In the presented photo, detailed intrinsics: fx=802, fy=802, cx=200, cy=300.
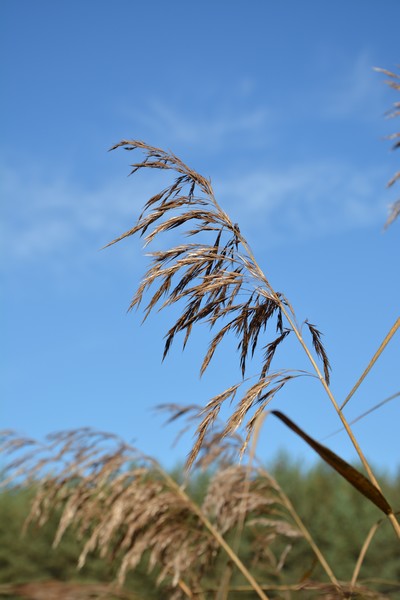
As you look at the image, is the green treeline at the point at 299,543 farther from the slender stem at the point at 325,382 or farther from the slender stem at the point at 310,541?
the slender stem at the point at 325,382

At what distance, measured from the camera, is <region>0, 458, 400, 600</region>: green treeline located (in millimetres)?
7918

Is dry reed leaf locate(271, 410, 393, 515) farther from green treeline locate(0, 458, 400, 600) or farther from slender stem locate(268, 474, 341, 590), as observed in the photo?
green treeline locate(0, 458, 400, 600)

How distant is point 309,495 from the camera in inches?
334

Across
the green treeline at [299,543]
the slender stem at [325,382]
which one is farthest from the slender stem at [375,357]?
the green treeline at [299,543]

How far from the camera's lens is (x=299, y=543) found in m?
8.15

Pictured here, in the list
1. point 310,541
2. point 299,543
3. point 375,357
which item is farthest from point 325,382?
point 299,543

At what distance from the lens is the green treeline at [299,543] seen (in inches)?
312

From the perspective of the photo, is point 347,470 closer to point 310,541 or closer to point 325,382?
point 325,382

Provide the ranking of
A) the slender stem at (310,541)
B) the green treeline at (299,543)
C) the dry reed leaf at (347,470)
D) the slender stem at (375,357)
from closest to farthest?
the dry reed leaf at (347,470) < the slender stem at (375,357) < the slender stem at (310,541) < the green treeline at (299,543)

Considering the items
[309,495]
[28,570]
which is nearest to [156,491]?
[309,495]

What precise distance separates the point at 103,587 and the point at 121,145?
5.29ft

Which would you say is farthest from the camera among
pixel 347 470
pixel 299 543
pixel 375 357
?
pixel 299 543

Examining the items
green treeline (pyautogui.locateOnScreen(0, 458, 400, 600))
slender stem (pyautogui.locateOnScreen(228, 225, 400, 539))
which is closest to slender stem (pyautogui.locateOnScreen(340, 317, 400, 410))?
slender stem (pyautogui.locateOnScreen(228, 225, 400, 539))

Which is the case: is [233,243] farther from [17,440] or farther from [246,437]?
[17,440]
